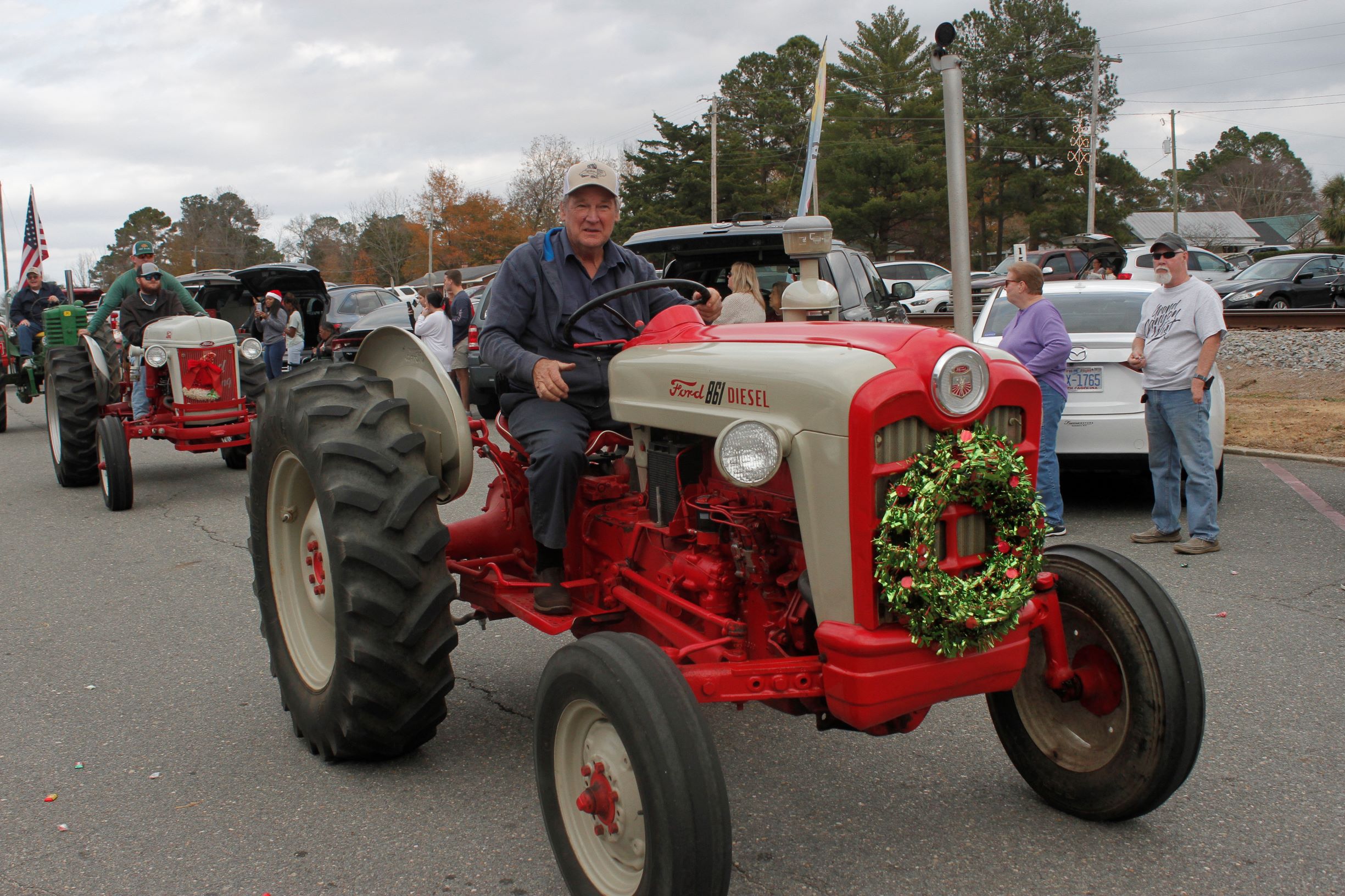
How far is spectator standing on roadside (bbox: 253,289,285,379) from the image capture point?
16469 millimetres

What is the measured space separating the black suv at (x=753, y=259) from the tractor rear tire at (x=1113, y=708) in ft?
17.7

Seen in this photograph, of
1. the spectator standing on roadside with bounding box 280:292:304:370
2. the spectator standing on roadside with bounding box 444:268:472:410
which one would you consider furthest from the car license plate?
the spectator standing on roadside with bounding box 280:292:304:370

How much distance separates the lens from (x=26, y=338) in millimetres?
15031

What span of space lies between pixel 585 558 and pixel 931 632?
63.9 inches

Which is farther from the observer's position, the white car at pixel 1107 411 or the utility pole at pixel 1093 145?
the utility pole at pixel 1093 145

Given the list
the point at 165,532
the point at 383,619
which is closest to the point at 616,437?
the point at 383,619

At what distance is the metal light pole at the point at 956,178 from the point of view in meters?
6.79

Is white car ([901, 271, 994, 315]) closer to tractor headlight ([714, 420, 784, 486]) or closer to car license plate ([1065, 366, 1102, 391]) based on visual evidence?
car license plate ([1065, 366, 1102, 391])

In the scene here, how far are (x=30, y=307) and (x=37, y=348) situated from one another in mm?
1305

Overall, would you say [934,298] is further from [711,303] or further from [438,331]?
[711,303]

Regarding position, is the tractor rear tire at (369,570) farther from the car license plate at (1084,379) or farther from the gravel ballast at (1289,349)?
the gravel ballast at (1289,349)

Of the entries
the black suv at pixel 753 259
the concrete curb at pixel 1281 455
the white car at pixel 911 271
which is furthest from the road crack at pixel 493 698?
the white car at pixel 911 271

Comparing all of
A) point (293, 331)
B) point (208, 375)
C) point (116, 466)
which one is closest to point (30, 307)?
point (293, 331)

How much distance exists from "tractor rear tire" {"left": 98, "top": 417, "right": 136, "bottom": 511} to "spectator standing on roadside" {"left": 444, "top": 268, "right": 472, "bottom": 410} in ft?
13.6
